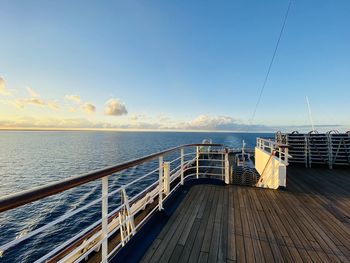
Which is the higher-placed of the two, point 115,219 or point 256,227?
point 256,227

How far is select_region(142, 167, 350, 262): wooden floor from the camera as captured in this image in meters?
1.90

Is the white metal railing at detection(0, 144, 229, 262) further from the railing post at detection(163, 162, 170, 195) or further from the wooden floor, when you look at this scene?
the wooden floor

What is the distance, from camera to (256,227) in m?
2.43

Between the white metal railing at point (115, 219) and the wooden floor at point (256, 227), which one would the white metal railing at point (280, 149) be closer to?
the wooden floor at point (256, 227)

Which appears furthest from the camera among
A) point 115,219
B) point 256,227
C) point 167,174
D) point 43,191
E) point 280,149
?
point 115,219

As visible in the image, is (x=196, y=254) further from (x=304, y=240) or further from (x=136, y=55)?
(x=136, y=55)

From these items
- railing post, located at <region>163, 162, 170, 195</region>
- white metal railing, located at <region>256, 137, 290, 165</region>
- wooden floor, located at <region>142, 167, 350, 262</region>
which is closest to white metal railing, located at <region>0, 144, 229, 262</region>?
railing post, located at <region>163, 162, 170, 195</region>

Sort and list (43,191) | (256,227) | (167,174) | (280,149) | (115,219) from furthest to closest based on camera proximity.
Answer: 1. (115,219)
2. (280,149)
3. (167,174)
4. (256,227)
5. (43,191)

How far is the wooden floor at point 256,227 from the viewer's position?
190 centimetres

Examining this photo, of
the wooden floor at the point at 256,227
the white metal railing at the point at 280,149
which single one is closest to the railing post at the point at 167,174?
the wooden floor at the point at 256,227

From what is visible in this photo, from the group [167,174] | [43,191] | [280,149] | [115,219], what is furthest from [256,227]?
[115,219]

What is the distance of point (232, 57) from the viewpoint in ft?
35.6

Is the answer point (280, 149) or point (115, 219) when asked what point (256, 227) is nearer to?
point (280, 149)

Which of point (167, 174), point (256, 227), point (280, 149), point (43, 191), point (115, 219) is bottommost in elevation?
point (115, 219)
